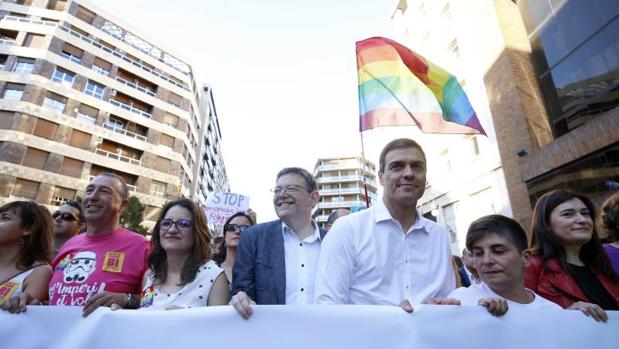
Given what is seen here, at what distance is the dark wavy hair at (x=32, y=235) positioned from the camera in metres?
2.36

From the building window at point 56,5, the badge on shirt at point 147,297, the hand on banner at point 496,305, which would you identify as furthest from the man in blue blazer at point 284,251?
the building window at point 56,5

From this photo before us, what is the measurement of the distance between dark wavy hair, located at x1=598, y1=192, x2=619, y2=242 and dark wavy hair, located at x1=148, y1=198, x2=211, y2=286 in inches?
141

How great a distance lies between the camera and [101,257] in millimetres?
2346

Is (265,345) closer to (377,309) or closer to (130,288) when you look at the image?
(377,309)

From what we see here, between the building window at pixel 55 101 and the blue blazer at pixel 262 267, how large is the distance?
1112 inches

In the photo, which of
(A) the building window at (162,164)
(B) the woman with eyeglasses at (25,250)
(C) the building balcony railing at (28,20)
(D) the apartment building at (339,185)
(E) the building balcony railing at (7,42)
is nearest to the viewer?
(B) the woman with eyeglasses at (25,250)

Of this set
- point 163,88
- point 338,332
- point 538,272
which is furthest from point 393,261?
point 163,88

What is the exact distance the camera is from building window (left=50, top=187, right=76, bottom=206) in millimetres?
21391

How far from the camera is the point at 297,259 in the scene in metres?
2.34

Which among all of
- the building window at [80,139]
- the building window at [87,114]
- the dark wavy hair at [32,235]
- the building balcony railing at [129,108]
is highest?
the building balcony railing at [129,108]

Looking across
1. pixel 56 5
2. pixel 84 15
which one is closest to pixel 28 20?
pixel 56 5

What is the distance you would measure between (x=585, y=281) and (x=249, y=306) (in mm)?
2317

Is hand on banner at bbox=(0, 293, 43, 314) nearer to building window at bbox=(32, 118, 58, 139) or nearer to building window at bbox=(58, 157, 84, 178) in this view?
building window at bbox=(58, 157, 84, 178)

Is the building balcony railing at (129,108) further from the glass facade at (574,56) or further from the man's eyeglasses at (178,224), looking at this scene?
the man's eyeglasses at (178,224)
